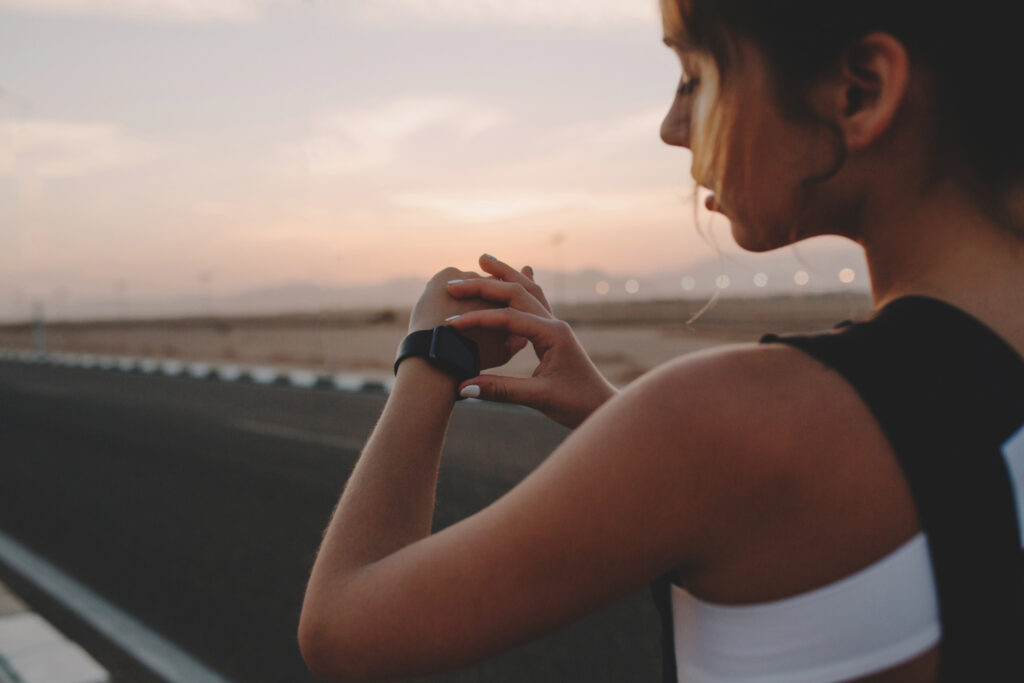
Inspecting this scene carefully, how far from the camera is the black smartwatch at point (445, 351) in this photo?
93 centimetres

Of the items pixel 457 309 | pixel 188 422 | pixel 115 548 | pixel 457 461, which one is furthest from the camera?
pixel 188 422

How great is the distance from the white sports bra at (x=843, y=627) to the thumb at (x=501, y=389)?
409 mm

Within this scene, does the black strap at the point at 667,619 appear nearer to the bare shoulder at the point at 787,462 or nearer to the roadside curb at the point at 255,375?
the bare shoulder at the point at 787,462

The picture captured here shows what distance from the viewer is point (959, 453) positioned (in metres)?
0.64

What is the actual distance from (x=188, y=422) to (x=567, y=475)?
12654 mm

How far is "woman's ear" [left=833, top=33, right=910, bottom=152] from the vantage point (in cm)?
68

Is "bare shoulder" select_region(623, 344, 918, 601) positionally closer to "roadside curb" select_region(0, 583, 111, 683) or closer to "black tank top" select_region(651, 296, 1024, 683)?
"black tank top" select_region(651, 296, 1024, 683)

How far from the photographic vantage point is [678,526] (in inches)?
26.3

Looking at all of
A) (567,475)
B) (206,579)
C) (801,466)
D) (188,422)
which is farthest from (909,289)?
(188,422)

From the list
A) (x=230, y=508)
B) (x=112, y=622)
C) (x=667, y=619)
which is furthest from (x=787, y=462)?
(x=230, y=508)

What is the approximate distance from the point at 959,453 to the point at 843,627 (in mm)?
166

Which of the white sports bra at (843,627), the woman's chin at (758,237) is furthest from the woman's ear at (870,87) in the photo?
the white sports bra at (843,627)

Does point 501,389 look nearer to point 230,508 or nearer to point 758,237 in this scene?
point 758,237

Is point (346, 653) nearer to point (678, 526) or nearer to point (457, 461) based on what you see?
point (678, 526)
